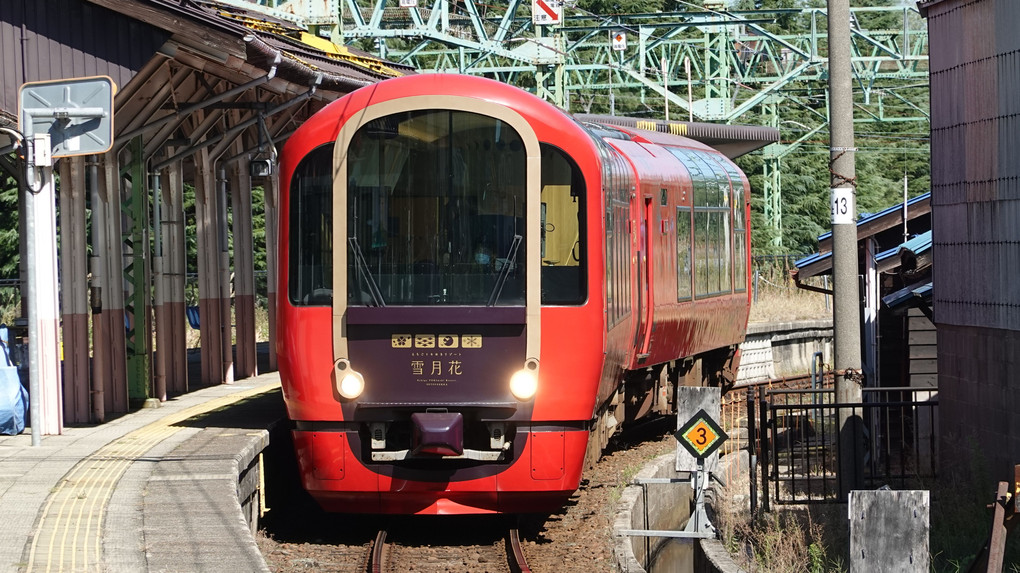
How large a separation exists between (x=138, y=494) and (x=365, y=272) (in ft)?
6.66

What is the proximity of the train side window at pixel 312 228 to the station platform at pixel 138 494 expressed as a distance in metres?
1.36

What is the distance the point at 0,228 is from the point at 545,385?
28.1 m

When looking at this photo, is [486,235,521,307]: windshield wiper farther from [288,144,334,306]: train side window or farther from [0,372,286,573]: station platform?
[0,372,286,573]: station platform

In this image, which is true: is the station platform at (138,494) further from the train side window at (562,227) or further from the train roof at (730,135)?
the train roof at (730,135)

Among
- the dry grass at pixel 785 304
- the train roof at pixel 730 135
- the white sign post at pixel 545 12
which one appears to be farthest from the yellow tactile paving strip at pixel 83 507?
the dry grass at pixel 785 304

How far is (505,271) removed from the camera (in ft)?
32.0

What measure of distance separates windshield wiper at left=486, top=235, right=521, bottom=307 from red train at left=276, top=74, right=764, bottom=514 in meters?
0.01

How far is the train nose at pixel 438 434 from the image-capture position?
9.32 m

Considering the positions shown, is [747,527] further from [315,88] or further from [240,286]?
[240,286]

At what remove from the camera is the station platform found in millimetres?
7762

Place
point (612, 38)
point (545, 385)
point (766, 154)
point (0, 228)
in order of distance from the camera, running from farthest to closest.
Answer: point (766, 154), point (612, 38), point (0, 228), point (545, 385)

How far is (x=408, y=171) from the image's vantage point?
9891mm

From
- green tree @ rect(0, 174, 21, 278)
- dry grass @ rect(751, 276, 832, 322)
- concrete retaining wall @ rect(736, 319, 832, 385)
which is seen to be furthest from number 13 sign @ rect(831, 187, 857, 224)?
green tree @ rect(0, 174, 21, 278)

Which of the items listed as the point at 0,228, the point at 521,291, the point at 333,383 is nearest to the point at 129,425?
the point at 333,383
